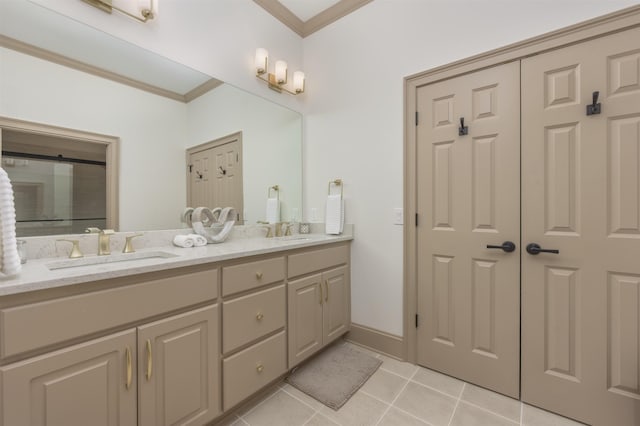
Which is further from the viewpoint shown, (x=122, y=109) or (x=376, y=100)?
(x=376, y=100)

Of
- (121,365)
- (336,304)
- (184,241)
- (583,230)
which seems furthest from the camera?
(336,304)

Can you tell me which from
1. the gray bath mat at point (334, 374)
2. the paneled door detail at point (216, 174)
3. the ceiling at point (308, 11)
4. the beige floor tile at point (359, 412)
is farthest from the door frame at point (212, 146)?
the beige floor tile at point (359, 412)

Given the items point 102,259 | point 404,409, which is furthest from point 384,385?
point 102,259

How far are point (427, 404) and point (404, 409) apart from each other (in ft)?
0.51

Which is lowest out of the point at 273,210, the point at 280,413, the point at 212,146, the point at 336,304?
the point at 280,413

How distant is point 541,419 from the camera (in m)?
1.53

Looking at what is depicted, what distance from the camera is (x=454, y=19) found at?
187 centimetres

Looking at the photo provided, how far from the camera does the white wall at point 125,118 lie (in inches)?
51.3

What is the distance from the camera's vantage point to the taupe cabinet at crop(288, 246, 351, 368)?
1.83m

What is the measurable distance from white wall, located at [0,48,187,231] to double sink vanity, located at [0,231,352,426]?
0.82ft

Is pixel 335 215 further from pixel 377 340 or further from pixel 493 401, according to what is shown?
pixel 493 401

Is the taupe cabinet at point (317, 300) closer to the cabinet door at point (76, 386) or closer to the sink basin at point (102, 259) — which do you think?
the sink basin at point (102, 259)

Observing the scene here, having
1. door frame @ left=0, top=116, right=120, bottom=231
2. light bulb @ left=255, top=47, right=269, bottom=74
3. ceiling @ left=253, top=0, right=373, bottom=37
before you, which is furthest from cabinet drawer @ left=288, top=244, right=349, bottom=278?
ceiling @ left=253, top=0, right=373, bottom=37

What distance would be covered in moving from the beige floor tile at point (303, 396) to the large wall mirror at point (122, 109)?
4.04ft
